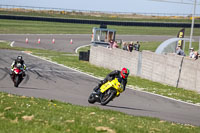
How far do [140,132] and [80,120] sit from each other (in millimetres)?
1460

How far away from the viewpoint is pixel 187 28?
71.0m

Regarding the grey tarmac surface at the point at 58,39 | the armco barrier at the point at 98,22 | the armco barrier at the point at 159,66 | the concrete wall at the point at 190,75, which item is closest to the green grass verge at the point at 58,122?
the concrete wall at the point at 190,75

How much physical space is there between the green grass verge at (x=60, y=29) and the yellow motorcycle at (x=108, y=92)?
44391 mm

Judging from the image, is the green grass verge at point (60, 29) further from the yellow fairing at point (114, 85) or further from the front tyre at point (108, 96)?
the yellow fairing at point (114, 85)

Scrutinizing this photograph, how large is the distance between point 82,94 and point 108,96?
12.6 feet

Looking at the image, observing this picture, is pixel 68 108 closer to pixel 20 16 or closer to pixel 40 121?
pixel 40 121

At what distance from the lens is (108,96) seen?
46.0ft

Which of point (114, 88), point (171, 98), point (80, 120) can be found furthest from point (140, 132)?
point (171, 98)

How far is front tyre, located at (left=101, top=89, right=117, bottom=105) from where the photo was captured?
1363 cm

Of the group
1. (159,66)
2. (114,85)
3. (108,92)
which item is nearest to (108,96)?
(108,92)

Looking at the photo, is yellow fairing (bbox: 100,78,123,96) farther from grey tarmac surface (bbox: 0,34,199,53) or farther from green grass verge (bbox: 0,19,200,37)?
green grass verge (bbox: 0,19,200,37)

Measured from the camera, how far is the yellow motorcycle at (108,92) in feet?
44.6

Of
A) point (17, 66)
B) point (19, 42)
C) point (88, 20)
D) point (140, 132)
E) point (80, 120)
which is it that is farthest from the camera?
point (88, 20)

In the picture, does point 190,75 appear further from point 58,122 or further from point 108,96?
point 58,122
